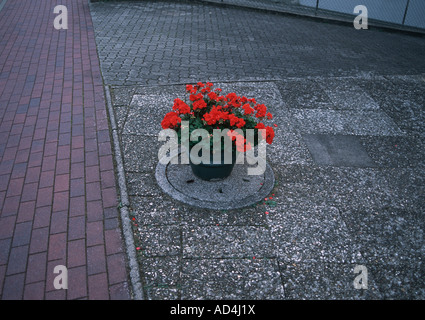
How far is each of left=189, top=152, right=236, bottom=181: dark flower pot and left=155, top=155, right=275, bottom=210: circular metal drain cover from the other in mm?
77

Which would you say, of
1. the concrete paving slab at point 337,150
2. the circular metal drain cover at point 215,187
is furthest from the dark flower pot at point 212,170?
the concrete paving slab at point 337,150

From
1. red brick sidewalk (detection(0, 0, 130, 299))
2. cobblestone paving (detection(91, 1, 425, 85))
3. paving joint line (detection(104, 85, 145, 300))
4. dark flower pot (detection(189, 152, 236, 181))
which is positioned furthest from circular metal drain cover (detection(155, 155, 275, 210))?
cobblestone paving (detection(91, 1, 425, 85))

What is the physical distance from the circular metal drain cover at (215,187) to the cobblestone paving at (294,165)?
10 centimetres

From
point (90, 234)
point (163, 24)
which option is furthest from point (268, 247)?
point (163, 24)

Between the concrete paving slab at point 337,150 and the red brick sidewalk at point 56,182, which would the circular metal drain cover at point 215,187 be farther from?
the concrete paving slab at point 337,150

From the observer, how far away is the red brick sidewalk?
10.3 feet

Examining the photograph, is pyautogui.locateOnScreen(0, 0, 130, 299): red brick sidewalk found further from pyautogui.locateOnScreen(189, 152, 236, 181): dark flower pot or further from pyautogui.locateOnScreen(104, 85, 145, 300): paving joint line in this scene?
pyautogui.locateOnScreen(189, 152, 236, 181): dark flower pot

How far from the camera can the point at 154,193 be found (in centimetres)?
411

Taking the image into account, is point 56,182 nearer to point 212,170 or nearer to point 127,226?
point 127,226

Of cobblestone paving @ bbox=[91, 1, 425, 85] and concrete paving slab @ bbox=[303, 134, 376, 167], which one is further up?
cobblestone paving @ bbox=[91, 1, 425, 85]

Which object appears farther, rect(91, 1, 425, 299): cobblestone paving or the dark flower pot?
the dark flower pot

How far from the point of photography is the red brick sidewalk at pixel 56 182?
314 cm

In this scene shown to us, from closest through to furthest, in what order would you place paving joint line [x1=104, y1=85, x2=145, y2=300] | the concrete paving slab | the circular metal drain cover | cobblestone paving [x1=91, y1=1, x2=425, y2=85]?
paving joint line [x1=104, y1=85, x2=145, y2=300] < the circular metal drain cover < the concrete paving slab < cobblestone paving [x1=91, y1=1, x2=425, y2=85]

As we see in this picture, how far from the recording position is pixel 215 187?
4160 millimetres
